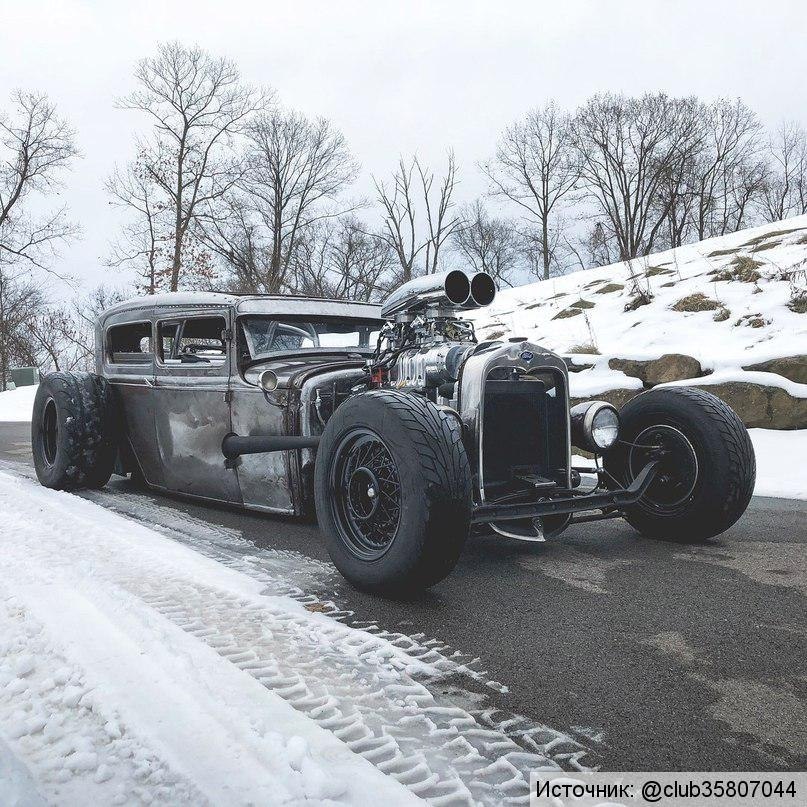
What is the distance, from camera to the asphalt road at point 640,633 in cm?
187

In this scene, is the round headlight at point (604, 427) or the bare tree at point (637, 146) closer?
the round headlight at point (604, 427)

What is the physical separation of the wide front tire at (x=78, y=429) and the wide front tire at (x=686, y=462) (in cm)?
402

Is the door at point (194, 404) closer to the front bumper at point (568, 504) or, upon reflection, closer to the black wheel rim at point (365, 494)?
the black wheel rim at point (365, 494)

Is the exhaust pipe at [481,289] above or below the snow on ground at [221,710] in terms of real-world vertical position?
above

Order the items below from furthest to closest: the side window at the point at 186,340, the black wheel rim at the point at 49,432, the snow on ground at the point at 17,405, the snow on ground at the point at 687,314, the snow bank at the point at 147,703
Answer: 1. the snow on ground at the point at 17,405
2. the snow on ground at the point at 687,314
3. the black wheel rim at the point at 49,432
4. the side window at the point at 186,340
5. the snow bank at the point at 147,703

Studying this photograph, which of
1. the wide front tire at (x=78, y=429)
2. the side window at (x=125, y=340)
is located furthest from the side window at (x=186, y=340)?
the wide front tire at (x=78, y=429)

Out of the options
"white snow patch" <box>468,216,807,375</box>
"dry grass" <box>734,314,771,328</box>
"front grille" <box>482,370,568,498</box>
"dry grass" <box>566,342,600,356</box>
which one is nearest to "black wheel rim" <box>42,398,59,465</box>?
"front grille" <box>482,370,568,498</box>

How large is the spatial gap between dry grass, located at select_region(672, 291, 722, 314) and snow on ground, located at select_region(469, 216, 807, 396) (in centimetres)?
9

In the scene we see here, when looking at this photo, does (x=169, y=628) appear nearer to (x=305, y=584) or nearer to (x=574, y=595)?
(x=305, y=584)

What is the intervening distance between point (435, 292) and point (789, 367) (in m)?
6.35

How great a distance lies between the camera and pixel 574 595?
3.06 metres

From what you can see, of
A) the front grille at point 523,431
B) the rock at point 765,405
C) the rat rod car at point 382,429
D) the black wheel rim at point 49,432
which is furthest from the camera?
the rock at point 765,405

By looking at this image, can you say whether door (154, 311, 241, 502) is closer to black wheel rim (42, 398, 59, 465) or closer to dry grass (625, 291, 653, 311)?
black wheel rim (42, 398, 59, 465)

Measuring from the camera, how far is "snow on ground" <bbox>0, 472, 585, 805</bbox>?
5.35 feet
